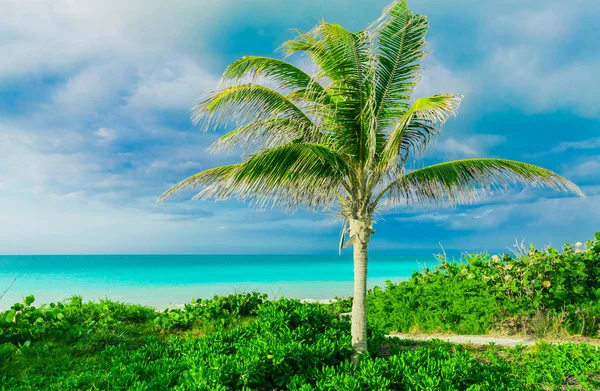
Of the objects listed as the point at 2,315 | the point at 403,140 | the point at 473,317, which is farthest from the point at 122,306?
the point at 473,317

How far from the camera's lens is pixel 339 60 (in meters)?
5.42

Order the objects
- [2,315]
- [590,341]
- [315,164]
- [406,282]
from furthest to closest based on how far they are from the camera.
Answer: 1. [406,282]
2. [590,341]
3. [2,315]
4. [315,164]

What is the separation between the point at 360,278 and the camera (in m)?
5.42

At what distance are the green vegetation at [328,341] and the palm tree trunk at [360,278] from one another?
224 mm

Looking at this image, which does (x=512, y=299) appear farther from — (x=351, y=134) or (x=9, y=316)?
(x=9, y=316)

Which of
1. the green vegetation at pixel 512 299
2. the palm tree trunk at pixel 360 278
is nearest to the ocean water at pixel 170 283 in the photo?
the green vegetation at pixel 512 299

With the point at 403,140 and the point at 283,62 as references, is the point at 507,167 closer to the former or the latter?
the point at 403,140

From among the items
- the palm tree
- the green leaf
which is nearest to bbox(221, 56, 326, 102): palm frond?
the palm tree

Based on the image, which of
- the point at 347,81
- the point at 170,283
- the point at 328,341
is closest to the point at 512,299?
the point at 328,341

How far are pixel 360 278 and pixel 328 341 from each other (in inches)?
37.4

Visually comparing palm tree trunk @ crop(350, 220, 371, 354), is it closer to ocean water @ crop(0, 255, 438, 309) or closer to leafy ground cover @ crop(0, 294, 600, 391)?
leafy ground cover @ crop(0, 294, 600, 391)

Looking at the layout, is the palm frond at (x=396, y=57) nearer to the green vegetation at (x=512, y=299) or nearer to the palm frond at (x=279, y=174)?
the palm frond at (x=279, y=174)

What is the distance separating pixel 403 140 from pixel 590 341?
21.0 ft

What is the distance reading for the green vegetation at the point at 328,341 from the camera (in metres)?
4.48
